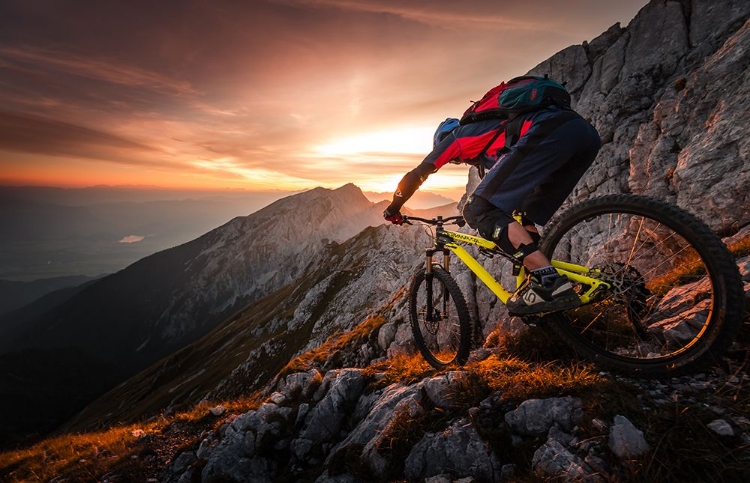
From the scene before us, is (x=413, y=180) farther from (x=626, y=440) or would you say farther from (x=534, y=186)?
(x=626, y=440)

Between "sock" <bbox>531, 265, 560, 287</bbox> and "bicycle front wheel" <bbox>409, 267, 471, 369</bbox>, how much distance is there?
Answer: 2.04m

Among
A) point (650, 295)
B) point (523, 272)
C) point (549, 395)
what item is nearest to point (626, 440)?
point (549, 395)

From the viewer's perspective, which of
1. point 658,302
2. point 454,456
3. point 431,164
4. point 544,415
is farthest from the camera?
point 431,164

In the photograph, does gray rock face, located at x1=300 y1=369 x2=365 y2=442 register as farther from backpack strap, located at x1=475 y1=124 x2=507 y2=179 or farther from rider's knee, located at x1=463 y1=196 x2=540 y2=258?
backpack strap, located at x1=475 y1=124 x2=507 y2=179

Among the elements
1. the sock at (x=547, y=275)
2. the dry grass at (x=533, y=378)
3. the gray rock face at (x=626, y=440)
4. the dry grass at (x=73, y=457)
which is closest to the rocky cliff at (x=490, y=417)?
the gray rock face at (x=626, y=440)

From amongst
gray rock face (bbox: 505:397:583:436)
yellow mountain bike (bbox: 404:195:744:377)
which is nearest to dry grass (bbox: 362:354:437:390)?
gray rock face (bbox: 505:397:583:436)

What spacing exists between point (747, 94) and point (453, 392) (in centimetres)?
1374

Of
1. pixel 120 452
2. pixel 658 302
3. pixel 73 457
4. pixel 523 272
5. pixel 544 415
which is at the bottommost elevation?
pixel 73 457

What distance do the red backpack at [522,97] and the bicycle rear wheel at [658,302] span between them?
1.62 m

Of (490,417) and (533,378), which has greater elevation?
(533,378)

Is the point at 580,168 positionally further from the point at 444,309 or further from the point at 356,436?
the point at 356,436

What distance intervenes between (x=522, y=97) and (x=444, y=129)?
1.51 meters

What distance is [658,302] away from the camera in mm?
5172

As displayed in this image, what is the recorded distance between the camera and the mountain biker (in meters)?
4.61
